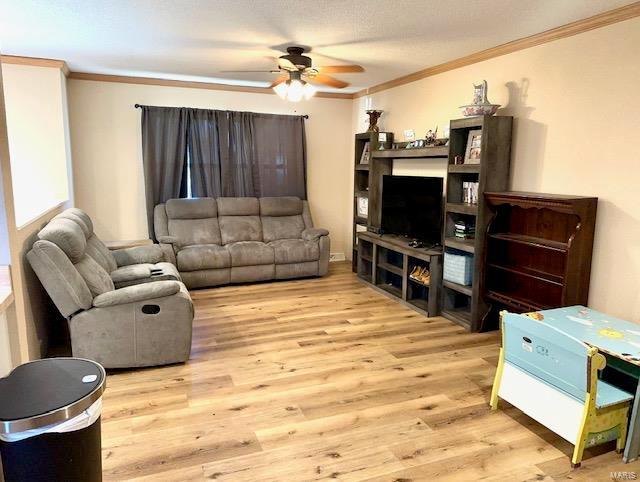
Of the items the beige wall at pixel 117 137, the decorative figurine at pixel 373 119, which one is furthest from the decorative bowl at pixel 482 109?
the beige wall at pixel 117 137

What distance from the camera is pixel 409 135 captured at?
5211 millimetres

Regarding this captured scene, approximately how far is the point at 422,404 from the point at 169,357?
1.75m

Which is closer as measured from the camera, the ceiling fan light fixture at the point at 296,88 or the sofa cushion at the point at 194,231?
A: the ceiling fan light fixture at the point at 296,88

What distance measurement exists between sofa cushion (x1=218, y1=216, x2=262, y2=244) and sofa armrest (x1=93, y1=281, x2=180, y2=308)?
2.56 m

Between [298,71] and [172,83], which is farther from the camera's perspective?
[172,83]

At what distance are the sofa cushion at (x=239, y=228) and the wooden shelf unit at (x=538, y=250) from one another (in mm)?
3033

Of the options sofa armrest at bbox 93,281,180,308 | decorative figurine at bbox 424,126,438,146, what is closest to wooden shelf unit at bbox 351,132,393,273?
decorative figurine at bbox 424,126,438,146

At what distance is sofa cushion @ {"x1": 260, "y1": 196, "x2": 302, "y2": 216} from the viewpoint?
19.9 feet

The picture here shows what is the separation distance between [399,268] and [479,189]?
4.91ft

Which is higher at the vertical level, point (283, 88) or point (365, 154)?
point (283, 88)

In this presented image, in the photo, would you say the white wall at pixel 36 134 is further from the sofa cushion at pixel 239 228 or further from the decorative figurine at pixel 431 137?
the decorative figurine at pixel 431 137

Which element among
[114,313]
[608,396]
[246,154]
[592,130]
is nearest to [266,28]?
[114,313]

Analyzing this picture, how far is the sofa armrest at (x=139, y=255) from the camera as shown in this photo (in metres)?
4.58

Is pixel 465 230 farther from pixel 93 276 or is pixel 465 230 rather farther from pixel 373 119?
pixel 93 276
